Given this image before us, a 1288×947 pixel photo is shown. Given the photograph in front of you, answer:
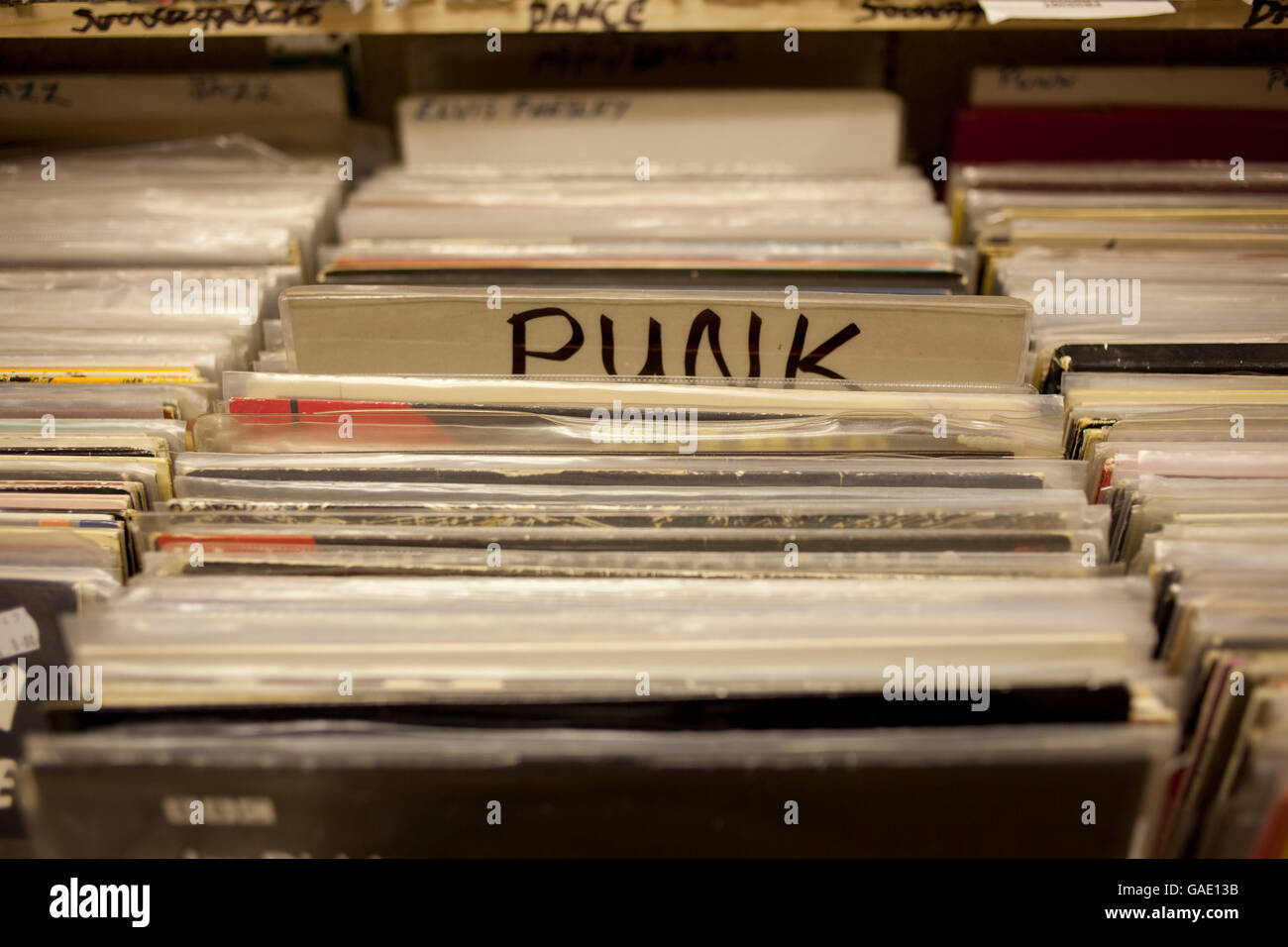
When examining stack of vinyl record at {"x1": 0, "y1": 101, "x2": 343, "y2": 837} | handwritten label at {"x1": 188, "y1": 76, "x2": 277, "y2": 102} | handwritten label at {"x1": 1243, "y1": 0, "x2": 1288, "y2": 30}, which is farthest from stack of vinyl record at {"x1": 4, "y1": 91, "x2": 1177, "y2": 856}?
handwritten label at {"x1": 188, "y1": 76, "x2": 277, "y2": 102}

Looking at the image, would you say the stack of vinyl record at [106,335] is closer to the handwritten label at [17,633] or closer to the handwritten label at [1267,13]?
the handwritten label at [17,633]

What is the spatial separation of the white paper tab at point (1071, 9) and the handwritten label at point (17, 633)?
1194 mm

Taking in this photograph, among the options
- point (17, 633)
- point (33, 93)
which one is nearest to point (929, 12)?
point (17, 633)

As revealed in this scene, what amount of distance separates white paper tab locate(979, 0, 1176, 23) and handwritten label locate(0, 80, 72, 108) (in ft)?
4.76

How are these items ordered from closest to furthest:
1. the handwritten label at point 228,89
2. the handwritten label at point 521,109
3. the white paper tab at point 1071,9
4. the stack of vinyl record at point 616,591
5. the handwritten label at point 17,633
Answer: the stack of vinyl record at point 616,591 < the handwritten label at point 17,633 < the white paper tab at point 1071,9 < the handwritten label at point 521,109 < the handwritten label at point 228,89

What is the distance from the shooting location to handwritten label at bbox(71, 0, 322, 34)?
3.48ft

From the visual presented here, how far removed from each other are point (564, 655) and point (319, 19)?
0.88 metres

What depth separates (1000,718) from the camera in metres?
0.67

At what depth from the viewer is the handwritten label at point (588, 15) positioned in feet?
3.49

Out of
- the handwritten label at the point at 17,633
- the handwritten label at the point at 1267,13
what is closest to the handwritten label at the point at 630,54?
the handwritten label at the point at 1267,13

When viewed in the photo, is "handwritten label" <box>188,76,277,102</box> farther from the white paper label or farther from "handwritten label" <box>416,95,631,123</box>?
the white paper label
